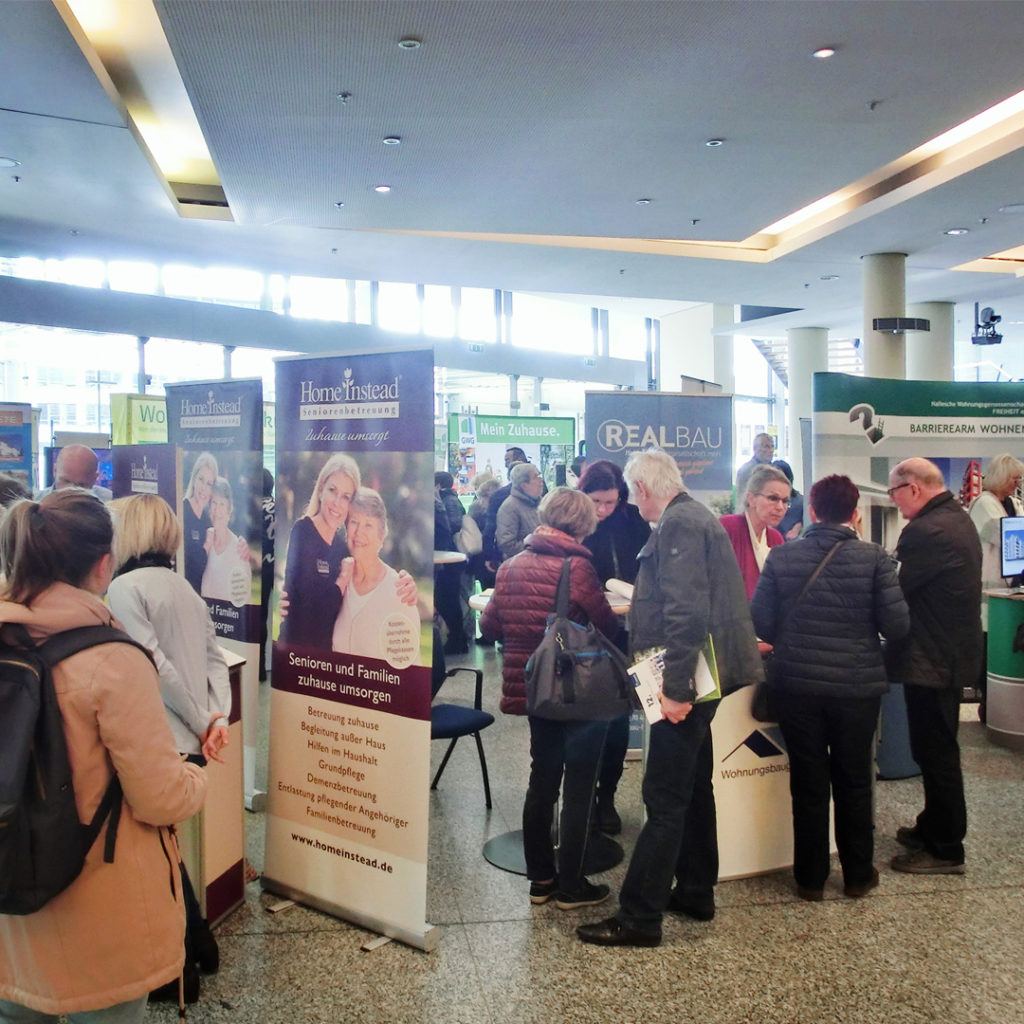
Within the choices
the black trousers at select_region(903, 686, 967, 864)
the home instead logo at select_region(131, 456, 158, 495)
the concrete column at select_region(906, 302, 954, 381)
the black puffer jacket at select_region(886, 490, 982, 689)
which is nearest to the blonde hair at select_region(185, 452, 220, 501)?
the home instead logo at select_region(131, 456, 158, 495)

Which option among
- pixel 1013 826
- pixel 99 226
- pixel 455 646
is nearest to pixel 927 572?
pixel 1013 826

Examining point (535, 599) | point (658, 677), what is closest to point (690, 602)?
point (658, 677)

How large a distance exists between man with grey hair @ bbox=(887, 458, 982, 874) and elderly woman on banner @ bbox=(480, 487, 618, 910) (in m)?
1.20

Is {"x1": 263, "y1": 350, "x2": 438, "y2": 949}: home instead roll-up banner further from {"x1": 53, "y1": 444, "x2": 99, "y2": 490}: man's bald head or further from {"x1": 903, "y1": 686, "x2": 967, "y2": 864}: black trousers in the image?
{"x1": 53, "y1": 444, "x2": 99, "y2": 490}: man's bald head

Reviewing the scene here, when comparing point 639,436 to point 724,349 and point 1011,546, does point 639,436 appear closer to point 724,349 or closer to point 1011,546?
point 1011,546

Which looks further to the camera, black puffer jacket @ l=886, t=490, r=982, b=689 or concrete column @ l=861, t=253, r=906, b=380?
concrete column @ l=861, t=253, r=906, b=380

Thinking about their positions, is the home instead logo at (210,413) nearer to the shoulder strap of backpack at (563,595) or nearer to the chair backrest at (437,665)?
the chair backrest at (437,665)

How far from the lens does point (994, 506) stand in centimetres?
527

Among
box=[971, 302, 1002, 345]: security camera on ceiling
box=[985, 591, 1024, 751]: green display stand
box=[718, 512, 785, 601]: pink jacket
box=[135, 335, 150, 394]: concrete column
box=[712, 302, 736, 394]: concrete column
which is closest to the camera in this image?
box=[718, 512, 785, 601]: pink jacket

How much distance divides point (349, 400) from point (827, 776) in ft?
6.84

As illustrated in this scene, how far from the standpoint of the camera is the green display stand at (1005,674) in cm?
492

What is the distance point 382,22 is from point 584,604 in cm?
291

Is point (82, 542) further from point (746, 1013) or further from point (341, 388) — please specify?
point (746, 1013)

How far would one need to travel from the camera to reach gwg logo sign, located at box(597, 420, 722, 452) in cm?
511
